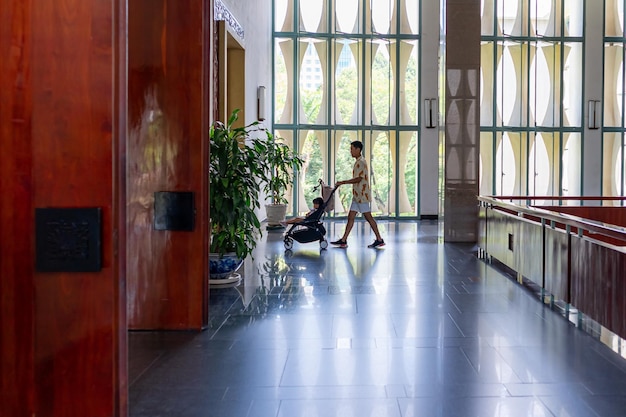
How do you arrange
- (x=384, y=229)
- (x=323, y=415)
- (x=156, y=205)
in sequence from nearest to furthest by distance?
(x=323, y=415) → (x=156, y=205) → (x=384, y=229)

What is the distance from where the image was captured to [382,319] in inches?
205

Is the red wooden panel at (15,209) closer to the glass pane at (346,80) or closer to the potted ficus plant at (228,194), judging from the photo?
the potted ficus plant at (228,194)

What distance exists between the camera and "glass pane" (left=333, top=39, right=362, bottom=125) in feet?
52.2

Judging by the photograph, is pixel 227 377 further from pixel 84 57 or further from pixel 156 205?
pixel 84 57

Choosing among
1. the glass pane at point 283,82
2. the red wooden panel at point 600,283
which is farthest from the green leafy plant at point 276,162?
the red wooden panel at point 600,283

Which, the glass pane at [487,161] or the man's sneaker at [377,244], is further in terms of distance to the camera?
the glass pane at [487,161]

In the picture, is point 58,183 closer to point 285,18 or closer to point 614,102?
point 285,18

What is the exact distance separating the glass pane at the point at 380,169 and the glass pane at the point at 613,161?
5.70 m

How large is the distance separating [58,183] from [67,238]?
0.86 feet

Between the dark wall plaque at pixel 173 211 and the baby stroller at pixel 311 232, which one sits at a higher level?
the dark wall plaque at pixel 173 211

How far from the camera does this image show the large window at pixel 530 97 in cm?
1614

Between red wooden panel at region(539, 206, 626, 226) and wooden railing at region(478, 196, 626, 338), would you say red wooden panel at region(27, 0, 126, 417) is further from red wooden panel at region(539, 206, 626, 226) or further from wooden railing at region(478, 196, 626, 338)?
red wooden panel at region(539, 206, 626, 226)

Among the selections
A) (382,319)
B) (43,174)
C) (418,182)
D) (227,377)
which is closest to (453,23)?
(418,182)

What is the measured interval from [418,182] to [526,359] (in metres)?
12.1
